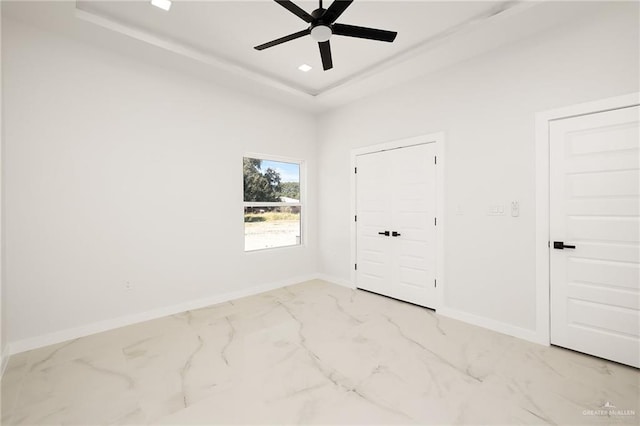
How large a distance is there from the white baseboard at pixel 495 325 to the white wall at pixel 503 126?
0.5 inches

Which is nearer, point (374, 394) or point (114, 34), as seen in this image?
point (374, 394)

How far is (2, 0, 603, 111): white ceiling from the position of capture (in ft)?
8.21

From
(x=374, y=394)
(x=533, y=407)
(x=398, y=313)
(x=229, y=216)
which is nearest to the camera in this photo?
(x=533, y=407)

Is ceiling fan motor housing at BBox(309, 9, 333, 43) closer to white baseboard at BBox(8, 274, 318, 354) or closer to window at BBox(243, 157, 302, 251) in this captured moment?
window at BBox(243, 157, 302, 251)

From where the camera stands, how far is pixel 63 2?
2.33 metres

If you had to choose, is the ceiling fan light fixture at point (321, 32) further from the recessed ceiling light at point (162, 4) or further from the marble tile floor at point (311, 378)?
the marble tile floor at point (311, 378)

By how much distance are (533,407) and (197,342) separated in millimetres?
2650

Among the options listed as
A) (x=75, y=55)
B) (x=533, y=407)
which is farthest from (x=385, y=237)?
(x=75, y=55)

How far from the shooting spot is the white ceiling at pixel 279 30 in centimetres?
250

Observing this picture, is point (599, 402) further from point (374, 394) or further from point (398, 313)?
point (398, 313)

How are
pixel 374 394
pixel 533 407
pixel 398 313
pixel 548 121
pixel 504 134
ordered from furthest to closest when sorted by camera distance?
pixel 398 313 → pixel 504 134 → pixel 548 121 → pixel 374 394 → pixel 533 407

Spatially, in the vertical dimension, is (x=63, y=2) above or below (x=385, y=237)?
above

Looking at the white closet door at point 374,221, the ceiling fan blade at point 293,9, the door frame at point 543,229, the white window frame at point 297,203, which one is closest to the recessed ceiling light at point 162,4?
the ceiling fan blade at point 293,9

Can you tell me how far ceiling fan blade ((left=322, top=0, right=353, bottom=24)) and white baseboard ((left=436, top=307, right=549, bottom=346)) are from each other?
3141 millimetres
